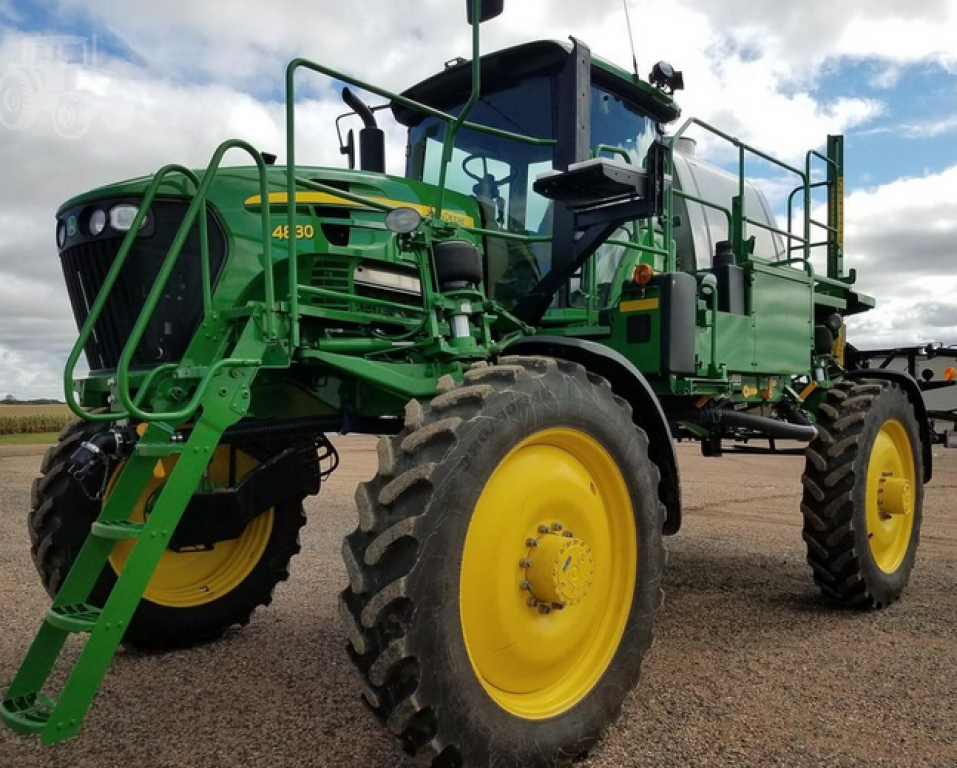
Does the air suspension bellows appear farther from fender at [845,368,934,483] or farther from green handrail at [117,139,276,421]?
fender at [845,368,934,483]

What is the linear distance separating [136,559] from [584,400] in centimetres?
167

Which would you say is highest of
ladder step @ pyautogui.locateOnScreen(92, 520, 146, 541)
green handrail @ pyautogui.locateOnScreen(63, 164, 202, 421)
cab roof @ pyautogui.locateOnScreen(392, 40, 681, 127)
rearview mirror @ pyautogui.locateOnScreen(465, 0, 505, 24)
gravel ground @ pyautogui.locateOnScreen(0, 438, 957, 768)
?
cab roof @ pyautogui.locateOnScreen(392, 40, 681, 127)

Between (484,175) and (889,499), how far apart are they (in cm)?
343

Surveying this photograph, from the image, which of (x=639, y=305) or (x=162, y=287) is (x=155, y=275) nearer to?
(x=162, y=287)

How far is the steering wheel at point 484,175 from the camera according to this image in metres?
4.68

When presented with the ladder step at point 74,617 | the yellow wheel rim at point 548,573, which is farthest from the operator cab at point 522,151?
the ladder step at point 74,617

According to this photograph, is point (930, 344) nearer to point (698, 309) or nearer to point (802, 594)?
point (802, 594)

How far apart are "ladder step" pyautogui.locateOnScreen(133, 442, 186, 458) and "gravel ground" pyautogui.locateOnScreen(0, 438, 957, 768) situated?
116 cm

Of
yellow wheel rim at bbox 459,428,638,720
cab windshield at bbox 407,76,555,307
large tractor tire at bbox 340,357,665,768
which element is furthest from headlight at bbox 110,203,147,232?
yellow wheel rim at bbox 459,428,638,720

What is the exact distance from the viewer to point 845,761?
3055 millimetres

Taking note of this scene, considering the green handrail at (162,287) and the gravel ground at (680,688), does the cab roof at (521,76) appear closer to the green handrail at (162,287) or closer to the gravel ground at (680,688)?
the green handrail at (162,287)

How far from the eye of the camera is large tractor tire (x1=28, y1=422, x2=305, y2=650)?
12.7 feet

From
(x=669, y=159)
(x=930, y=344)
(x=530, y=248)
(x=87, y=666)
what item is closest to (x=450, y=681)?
(x=87, y=666)

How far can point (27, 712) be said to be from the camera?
267cm
